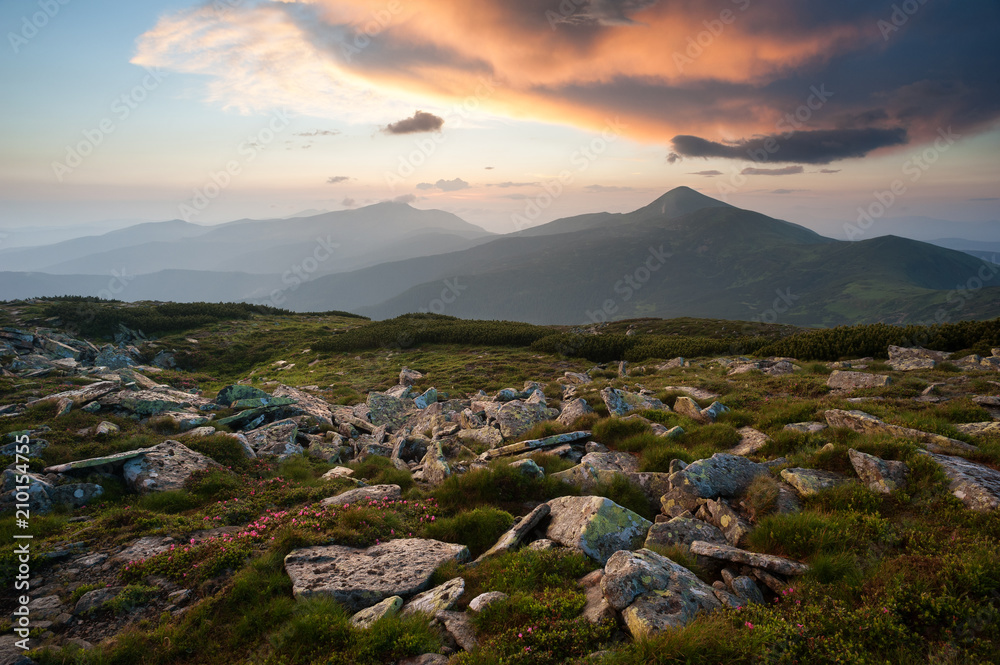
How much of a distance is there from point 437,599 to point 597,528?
2.86 metres

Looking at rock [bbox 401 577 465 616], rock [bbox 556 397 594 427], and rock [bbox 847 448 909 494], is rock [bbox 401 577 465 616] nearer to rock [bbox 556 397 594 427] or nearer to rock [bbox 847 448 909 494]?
rock [bbox 847 448 909 494]

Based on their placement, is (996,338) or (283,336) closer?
(996,338)

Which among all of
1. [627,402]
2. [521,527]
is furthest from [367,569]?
[627,402]

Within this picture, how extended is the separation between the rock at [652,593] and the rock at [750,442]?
5.15 m

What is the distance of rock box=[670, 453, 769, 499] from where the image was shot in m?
8.28

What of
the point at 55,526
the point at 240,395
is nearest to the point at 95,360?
the point at 240,395

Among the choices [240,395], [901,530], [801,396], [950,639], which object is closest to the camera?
[950,639]

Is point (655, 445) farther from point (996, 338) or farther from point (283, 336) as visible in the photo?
point (283, 336)

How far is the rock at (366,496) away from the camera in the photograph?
9.53 meters

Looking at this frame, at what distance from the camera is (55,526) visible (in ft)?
27.5

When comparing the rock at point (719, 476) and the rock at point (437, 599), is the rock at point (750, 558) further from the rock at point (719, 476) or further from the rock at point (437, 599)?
the rock at point (437, 599)

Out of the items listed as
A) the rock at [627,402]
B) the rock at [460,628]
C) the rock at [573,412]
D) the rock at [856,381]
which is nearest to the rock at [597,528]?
the rock at [460,628]

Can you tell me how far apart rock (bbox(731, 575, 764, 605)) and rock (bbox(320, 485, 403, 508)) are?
22.6 feet

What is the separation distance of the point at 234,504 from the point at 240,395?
30.4ft
